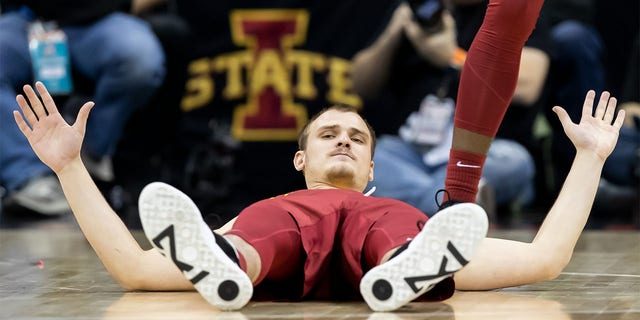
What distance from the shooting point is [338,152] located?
2719 millimetres

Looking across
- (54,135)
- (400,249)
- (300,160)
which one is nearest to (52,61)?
(300,160)

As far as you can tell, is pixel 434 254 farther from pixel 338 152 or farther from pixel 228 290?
pixel 338 152

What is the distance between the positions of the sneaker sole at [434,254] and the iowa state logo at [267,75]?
363 centimetres

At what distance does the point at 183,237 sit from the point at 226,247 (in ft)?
0.39

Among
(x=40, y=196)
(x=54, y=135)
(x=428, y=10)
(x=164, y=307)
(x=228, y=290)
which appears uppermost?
(x=428, y=10)

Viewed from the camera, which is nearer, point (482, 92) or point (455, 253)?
point (455, 253)

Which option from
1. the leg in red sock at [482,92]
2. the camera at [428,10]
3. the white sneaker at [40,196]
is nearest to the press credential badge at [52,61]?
the white sneaker at [40,196]

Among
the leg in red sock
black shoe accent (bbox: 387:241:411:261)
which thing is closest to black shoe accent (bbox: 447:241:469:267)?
black shoe accent (bbox: 387:241:411:261)

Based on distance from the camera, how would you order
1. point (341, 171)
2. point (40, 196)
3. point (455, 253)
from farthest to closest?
1. point (40, 196)
2. point (341, 171)
3. point (455, 253)

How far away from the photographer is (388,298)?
2.14 metres

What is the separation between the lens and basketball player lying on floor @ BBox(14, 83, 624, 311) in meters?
2.20

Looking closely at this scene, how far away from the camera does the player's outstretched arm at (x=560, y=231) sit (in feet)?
8.18

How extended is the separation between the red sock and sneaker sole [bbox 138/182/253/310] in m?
0.73

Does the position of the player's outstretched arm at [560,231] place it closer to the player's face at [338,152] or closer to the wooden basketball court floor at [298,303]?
Answer: the wooden basketball court floor at [298,303]
